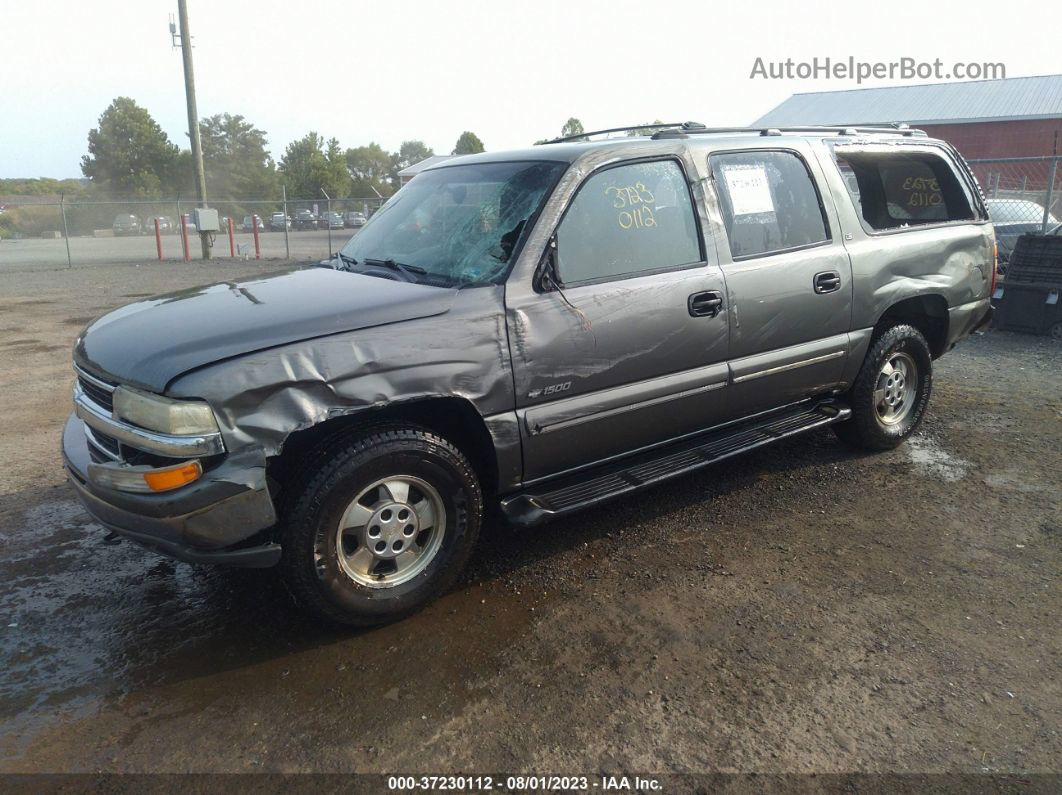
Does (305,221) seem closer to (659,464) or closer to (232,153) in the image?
(659,464)

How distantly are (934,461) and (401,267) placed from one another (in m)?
3.63

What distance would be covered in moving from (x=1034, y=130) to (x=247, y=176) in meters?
54.5

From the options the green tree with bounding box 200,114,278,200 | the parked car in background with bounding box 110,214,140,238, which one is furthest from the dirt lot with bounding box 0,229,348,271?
the green tree with bounding box 200,114,278,200

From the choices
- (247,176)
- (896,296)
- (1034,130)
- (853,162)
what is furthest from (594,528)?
(247,176)

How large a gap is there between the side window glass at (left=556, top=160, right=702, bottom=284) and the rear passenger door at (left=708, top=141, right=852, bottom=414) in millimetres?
270

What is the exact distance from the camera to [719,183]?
13.4ft

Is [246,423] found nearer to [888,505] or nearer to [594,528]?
[594,528]

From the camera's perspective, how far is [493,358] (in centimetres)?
328

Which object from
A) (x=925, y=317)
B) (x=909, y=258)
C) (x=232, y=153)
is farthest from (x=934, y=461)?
(x=232, y=153)

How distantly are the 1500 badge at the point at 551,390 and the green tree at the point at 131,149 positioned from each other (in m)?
56.3

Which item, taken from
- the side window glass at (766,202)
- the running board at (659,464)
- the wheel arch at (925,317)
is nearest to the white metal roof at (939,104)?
the wheel arch at (925,317)

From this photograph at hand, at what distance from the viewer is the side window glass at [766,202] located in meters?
4.12

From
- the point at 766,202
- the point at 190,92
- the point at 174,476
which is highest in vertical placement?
the point at 190,92

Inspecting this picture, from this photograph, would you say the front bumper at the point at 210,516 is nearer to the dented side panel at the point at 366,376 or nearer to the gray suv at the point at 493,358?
the gray suv at the point at 493,358
